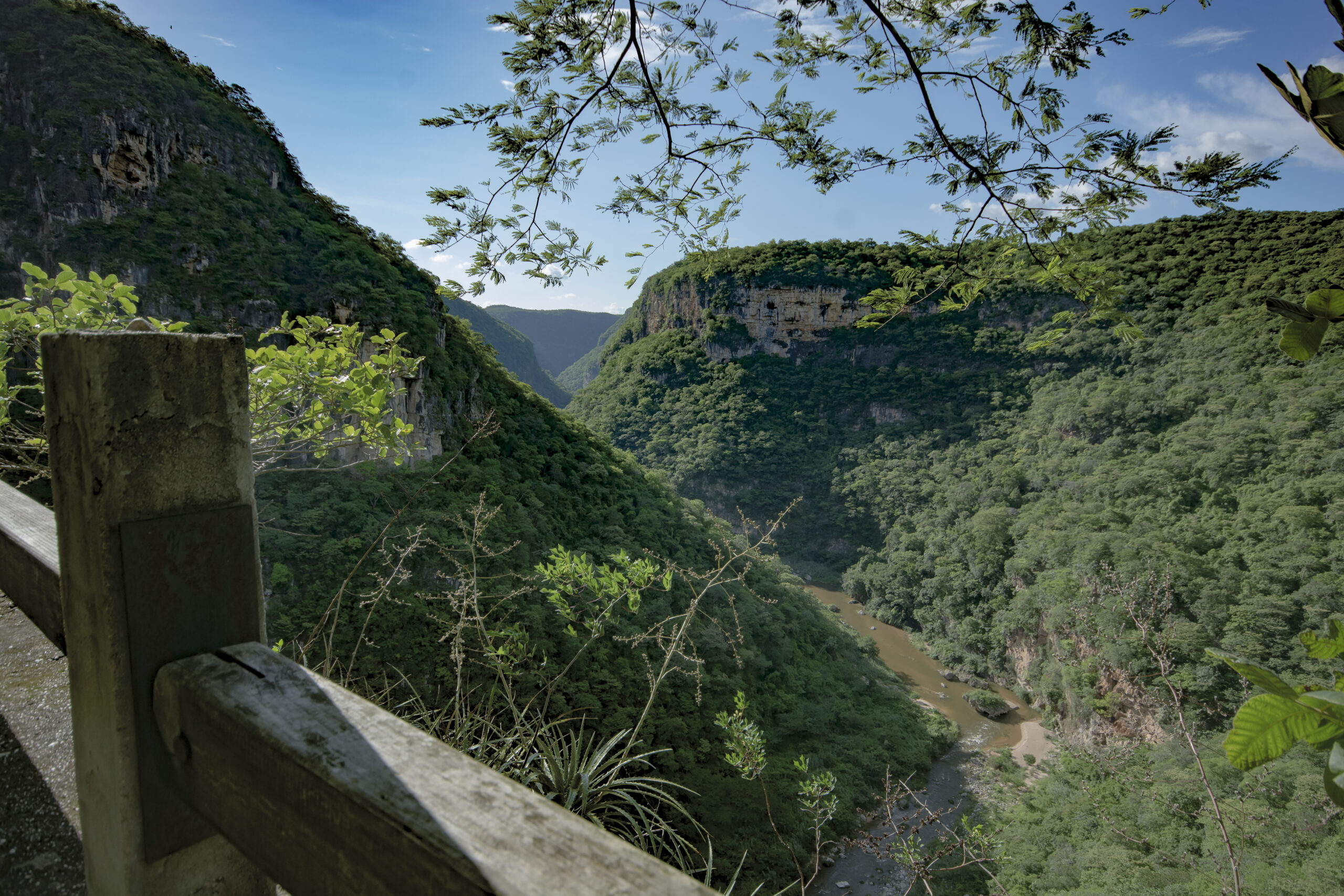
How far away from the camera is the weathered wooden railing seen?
0.43m

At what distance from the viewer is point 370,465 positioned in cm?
1465

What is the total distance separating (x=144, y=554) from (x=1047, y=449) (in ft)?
142

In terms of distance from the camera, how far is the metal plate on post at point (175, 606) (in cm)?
57

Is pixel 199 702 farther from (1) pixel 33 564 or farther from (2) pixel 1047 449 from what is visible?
(2) pixel 1047 449

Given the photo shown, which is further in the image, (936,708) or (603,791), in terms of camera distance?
(936,708)

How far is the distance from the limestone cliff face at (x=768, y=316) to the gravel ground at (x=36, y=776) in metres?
54.3

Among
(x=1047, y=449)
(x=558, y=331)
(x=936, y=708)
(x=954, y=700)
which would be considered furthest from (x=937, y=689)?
(x=558, y=331)

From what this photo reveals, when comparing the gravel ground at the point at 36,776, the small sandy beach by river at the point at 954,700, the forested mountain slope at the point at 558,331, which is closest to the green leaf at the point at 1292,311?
the gravel ground at the point at 36,776

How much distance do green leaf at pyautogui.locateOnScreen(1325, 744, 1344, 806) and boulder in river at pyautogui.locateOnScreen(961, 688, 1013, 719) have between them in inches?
1164

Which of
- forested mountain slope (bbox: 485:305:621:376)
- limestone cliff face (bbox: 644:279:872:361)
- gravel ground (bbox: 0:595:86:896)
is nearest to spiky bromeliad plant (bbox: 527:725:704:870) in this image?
gravel ground (bbox: 0:595:86:896)

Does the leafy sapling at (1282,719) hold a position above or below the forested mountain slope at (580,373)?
below

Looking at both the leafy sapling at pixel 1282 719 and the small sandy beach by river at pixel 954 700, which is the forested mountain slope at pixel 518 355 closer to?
the small sandy beach by river at pixel 954 700

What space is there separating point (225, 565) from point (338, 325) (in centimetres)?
233

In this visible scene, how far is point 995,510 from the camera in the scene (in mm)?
34375
